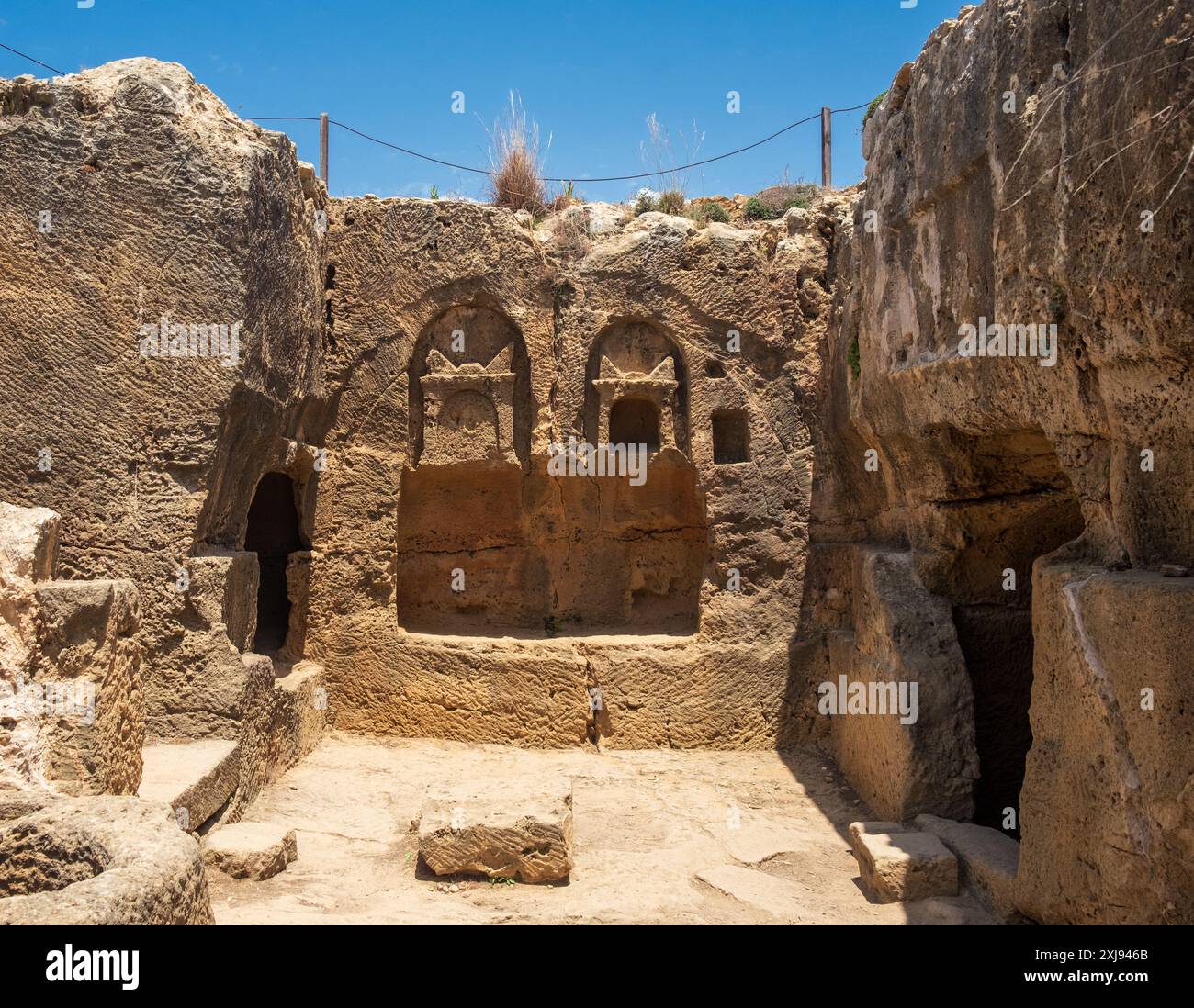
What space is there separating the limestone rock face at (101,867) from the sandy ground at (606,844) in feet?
5.67

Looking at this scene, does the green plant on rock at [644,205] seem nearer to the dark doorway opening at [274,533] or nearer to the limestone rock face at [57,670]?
the dark doorway opening at [274,533]

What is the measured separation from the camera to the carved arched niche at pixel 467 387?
7.70 metres

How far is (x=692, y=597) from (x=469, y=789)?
3.10 m

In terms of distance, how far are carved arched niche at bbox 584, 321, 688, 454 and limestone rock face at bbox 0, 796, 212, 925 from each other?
5123 mm

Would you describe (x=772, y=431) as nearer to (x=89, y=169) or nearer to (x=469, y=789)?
(x=469, y=789)

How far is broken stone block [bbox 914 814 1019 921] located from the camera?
4586 millimetres

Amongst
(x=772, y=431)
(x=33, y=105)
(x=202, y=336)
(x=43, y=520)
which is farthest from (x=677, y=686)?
(x=33, y=105)

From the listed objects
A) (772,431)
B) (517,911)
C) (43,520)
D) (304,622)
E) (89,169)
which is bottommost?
(517,911)

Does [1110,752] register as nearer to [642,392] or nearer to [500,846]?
[500,846]

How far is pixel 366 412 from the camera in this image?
7.64 m

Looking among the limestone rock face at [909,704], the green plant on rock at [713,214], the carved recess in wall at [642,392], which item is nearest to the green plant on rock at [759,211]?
the green plant on rock at [713,214]

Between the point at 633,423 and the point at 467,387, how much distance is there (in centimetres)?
130

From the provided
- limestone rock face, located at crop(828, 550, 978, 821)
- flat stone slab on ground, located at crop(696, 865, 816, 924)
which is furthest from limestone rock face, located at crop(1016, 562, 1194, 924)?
limestone rock face, located at crop(828, 550, 978, 821)

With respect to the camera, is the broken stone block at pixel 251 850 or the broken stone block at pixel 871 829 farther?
the broken stone block at pixel 871 829
